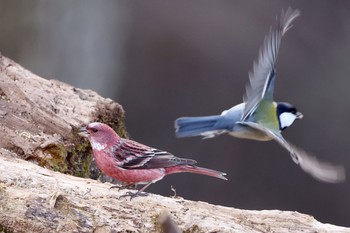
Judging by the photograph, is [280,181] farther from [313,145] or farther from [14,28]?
[14,28]

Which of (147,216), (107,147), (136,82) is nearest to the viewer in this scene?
(147,216)

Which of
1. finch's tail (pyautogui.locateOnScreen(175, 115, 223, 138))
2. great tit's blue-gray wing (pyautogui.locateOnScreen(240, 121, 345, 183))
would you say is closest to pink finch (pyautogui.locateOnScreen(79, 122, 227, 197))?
great tit's blue-gray wing (pyautogui.locateOnScreen(240, 121, 345, 183))

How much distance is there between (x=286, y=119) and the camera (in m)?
8.23

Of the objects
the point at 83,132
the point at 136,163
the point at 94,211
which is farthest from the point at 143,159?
the point at 94,211

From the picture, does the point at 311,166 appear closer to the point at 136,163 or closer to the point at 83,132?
the point at 136,163

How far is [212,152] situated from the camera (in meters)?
12.2

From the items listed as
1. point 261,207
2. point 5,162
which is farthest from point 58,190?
point 261,207

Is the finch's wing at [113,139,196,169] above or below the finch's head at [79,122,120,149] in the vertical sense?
below

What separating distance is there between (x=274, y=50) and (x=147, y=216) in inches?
88.5

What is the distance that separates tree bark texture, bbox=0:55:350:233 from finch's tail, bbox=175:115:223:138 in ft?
2.13

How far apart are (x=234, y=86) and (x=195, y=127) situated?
4427 millimetres

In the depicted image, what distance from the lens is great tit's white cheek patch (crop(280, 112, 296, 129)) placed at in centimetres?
819

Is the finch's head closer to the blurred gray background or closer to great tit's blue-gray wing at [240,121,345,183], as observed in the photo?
great tit's blue-gray wing at [240,121,345,183]

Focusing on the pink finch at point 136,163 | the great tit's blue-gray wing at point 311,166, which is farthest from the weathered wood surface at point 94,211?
the great tit's blue-gray wing at point 311,166
